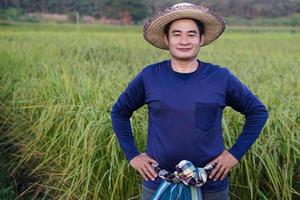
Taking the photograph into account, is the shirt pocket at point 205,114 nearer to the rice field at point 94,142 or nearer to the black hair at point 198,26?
the black hair at point 198,26

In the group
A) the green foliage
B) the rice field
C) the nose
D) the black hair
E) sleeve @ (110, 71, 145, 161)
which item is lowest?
the green foliage

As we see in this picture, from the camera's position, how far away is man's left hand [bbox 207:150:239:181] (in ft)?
6.53

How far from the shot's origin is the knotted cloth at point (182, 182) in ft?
6.29

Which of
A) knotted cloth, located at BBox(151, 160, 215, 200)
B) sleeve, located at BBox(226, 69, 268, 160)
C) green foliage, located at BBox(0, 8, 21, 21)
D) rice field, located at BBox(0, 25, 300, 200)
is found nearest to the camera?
knotted cloth, located at BBox(151, 160, 215, 200)

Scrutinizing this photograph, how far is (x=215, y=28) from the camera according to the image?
209 cm

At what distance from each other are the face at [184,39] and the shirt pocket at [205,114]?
196 mm

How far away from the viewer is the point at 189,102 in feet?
6.29

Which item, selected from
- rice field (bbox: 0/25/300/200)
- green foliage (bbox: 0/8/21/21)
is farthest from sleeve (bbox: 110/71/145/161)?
green foliage (bbox: 0/8/21/21)

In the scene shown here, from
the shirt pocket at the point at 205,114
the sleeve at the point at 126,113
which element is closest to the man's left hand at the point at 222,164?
the shirt pocket at the point at 205,114

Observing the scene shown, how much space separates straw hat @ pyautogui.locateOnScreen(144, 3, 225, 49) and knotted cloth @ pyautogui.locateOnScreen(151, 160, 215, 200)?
1.78 feet

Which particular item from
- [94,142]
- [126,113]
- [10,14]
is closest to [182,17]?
[126,113]

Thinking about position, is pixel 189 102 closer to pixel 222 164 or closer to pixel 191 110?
pixel 191 110

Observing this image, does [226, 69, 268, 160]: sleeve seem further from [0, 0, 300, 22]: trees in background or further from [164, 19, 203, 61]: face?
[0, 0, 300, 22]: trees in background

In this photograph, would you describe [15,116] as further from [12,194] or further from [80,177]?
[80,177]
